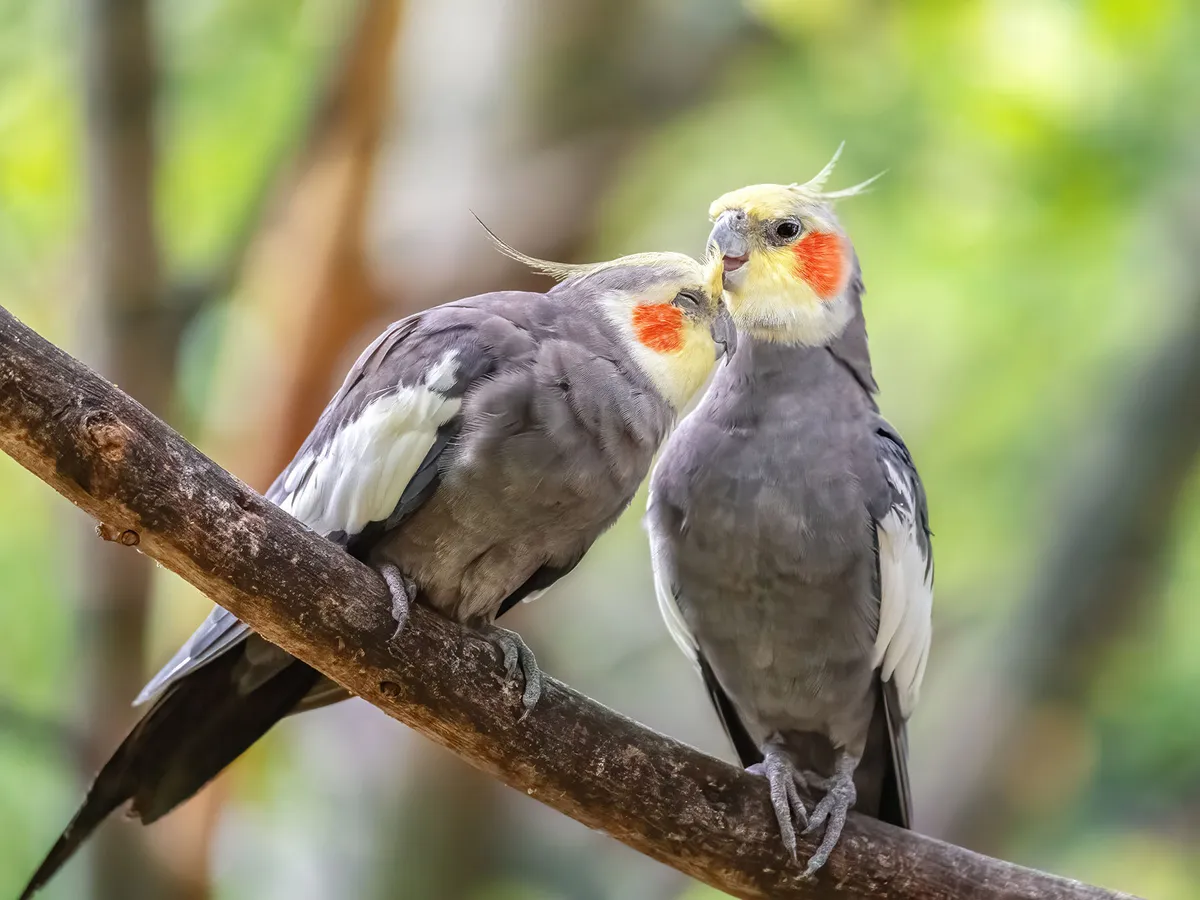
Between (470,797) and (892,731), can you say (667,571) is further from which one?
(470,797)

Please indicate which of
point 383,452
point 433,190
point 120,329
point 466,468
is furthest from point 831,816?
point 433,190

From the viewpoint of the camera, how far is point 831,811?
1994 millimetres

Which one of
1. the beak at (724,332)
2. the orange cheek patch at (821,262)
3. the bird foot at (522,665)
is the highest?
A: the orange cheek patch at (821,262)

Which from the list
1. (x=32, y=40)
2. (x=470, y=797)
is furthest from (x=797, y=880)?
(x=32, y=40)

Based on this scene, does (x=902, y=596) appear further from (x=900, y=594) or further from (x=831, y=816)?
(x=831, y=816)

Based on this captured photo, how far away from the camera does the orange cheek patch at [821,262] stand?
Result: 2.07 meters

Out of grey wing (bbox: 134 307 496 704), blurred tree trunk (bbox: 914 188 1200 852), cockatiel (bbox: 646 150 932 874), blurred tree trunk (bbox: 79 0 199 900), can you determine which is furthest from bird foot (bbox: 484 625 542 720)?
blurred tree trunk (bbox: 914 188 1200 852)

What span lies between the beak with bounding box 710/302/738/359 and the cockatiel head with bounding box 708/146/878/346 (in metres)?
0.03

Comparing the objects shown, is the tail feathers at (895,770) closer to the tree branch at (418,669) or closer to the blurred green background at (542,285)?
the tree branch at (418,669)

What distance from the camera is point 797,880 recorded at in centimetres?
191

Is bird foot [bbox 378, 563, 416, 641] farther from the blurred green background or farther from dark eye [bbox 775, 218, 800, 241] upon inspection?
the blurred green background

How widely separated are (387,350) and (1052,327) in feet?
9.78

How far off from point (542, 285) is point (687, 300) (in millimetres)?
1193

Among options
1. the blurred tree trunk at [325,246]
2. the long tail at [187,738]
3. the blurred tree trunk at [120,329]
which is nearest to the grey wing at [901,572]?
the long tail at [187,738]
